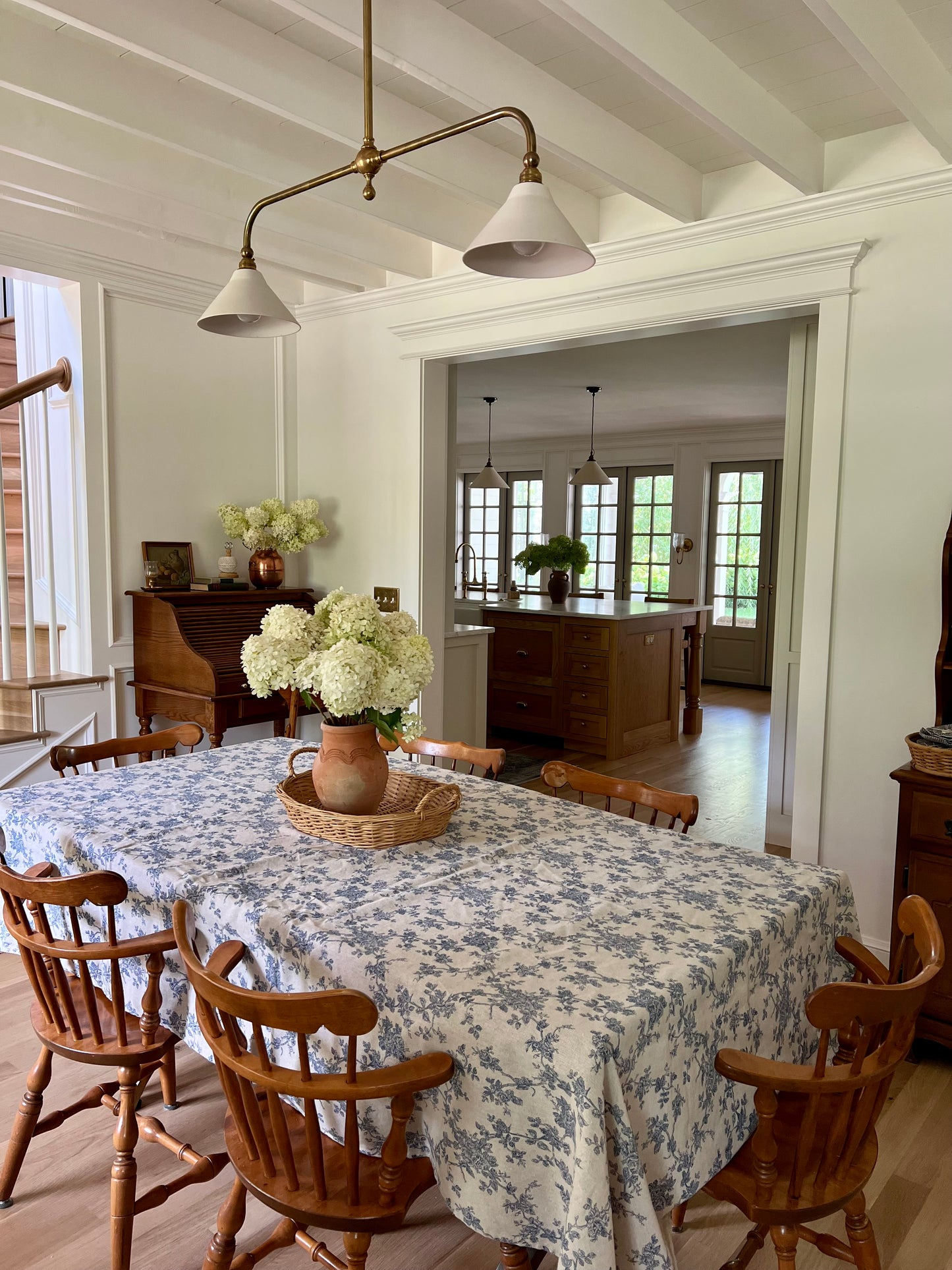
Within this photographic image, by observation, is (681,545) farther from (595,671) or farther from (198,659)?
(198,659)

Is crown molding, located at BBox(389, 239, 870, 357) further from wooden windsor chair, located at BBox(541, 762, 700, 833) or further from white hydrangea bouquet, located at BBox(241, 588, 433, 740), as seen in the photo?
white hydrangea bouquet, located at BBox(241, 588, 433, 740)

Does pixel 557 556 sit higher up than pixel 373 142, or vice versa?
pixel 373 142

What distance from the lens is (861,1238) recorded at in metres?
1.50

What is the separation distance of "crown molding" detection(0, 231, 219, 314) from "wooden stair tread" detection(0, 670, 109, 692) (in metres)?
1.67

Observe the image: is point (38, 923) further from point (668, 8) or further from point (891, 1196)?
point (668, 8)

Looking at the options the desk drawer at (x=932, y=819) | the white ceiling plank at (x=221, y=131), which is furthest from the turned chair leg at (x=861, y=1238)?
the white ceiling plank at (x=221, y=131)

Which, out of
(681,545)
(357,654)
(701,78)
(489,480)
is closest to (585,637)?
(489,480)

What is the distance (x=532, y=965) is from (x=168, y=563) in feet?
10.7

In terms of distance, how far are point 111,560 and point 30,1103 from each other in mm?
2580

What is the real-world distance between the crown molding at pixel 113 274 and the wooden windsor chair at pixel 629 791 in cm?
296

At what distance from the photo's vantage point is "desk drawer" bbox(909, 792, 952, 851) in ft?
8.23

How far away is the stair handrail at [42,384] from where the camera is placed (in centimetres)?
353

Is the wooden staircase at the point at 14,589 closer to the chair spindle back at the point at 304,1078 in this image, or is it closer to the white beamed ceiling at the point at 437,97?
the white beamed ceiling at the point at 437,97

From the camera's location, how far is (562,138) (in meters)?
2.66
